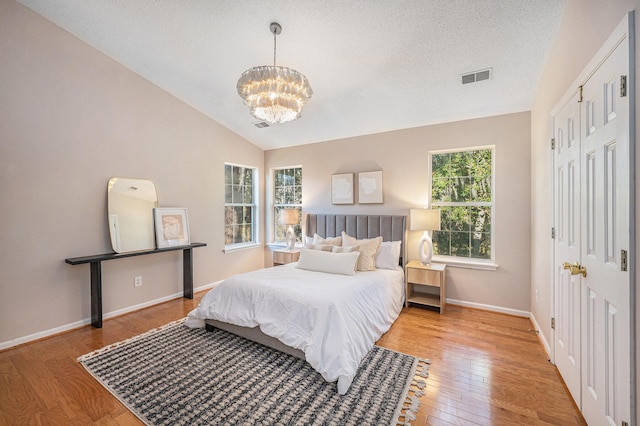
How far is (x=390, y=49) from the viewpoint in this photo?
105 inches

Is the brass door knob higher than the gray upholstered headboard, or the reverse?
the gray upholstered headboard

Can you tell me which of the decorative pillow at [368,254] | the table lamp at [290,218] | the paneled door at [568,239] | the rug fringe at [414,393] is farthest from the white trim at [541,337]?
the table lamp at [290,218]

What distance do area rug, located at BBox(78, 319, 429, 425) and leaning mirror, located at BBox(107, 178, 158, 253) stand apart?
1263 mm

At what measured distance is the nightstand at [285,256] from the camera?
4.75m

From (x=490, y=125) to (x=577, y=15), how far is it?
1.77 metres

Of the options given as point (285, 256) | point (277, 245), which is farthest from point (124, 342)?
point (277, 245)

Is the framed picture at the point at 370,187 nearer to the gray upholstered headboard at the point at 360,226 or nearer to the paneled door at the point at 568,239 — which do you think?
the gray upholstered headboard at the point at 360,226

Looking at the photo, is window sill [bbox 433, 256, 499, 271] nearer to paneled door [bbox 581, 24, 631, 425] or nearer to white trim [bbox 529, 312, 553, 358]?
white trim [bbox 529, 312, 553, 358]

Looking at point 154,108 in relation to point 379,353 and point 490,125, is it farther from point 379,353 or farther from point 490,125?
point 490,125

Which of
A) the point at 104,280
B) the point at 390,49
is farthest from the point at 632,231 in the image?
the point at 104,280

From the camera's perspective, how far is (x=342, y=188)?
462cm

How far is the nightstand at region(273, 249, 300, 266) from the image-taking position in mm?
4754

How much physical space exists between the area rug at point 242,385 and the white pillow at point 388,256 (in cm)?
125

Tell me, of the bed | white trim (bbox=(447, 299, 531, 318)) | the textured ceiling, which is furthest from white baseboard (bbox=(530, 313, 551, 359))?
the textured ceiling
